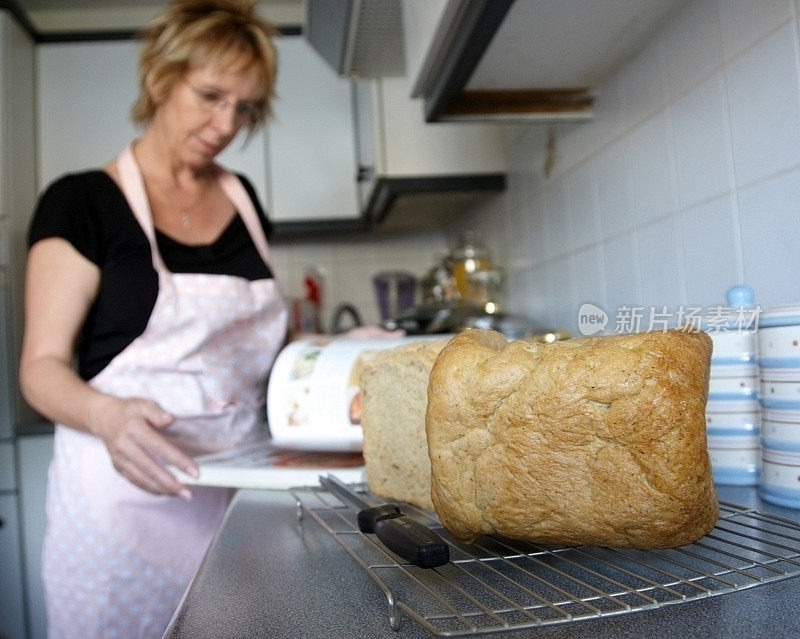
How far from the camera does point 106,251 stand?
1132mm

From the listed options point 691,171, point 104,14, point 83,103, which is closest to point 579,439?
point 691,171

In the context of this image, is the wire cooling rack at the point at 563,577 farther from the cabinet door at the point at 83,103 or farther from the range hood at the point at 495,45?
the cabinet door at the point at 83,103

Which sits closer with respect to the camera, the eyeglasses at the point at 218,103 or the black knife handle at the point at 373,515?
the black knife handle at the point at 373,515

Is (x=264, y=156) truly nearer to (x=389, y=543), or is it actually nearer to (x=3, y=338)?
(x=3, y=338)

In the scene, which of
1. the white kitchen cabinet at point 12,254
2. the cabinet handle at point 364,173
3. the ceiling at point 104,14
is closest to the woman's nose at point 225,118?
the cabinet handle at point 364,173

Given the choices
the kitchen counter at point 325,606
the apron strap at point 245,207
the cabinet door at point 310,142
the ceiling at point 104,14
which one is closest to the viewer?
the kitchen counter at point 325,606

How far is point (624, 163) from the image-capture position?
3.32 feet

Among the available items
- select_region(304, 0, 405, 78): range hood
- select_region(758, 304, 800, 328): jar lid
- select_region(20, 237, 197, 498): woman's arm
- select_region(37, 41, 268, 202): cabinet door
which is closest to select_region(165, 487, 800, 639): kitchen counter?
select_region(758, 304, 800, 328): jar lid

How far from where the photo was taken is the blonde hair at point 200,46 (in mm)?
1196

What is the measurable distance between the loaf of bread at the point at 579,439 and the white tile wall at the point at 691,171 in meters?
0.09

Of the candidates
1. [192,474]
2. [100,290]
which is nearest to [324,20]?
[100,290]

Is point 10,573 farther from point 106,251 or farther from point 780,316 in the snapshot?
point 780,316

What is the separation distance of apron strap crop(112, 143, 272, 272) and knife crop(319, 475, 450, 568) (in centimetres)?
78

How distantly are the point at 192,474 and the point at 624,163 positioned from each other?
2.36ft
